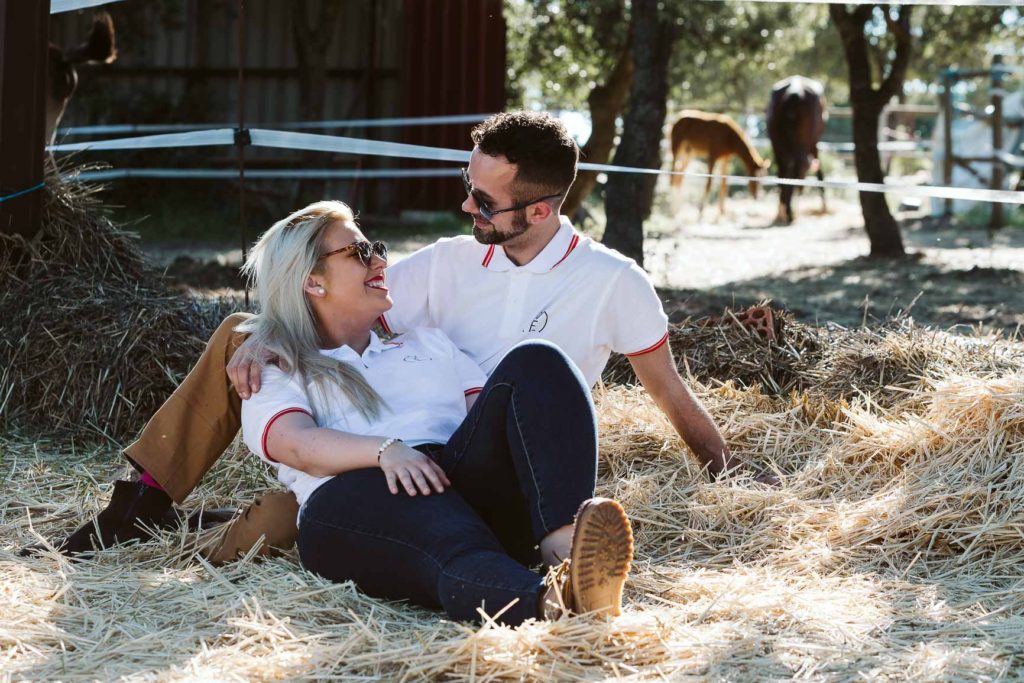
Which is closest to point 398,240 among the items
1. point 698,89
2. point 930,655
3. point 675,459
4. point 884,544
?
point 675,459

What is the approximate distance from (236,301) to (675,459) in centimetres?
222

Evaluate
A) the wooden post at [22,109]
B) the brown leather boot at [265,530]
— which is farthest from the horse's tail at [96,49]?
the brown leather boot at [265,530]

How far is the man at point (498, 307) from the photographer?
3.13 metres

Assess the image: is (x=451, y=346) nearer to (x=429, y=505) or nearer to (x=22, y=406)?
(x=429, y=505)

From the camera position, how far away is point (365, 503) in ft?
8.75

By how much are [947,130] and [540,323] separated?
12170 millimetres

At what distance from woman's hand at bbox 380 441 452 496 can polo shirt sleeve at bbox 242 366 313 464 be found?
0.28 m

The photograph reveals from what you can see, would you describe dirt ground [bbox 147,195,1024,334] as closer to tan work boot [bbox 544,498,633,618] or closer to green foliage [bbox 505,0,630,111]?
green foliage [bbox 505,0,630,111]

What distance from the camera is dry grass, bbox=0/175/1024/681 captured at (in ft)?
7.71

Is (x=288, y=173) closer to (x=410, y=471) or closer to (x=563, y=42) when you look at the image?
(x=563, y=42)

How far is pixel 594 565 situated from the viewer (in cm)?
238

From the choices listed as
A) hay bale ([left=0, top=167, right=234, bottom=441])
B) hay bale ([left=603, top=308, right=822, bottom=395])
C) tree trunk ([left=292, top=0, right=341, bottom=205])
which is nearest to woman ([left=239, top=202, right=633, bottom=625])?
hay bale ([left=0, top=167, right=234, bottom=441])

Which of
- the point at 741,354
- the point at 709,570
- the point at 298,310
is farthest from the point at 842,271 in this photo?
the point at 298,310

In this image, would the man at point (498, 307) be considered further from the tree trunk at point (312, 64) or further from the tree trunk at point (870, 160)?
the tree trunk at point (312, 64)
